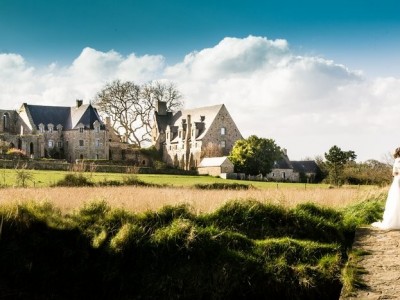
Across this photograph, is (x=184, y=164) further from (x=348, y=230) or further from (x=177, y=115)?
(x=348, y=230)

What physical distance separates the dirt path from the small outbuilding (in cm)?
4349

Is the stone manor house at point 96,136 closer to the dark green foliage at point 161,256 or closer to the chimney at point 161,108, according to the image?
the chimney at point 161,108

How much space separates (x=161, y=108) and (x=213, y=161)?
20256 mm

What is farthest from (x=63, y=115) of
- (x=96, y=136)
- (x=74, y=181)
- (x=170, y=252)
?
(x=170, y=252)

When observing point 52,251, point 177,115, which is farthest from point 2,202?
point 177,115

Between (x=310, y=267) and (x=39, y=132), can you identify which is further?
(x=39, y=132)

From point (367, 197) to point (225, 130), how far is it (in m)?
52.1

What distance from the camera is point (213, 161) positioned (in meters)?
60.7

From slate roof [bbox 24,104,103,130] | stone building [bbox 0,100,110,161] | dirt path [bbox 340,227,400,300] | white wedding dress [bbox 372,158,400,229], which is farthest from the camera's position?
slate roof [bbox 24,104,103,130]

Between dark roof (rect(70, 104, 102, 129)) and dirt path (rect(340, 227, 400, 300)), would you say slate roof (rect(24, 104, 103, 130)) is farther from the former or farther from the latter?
dirt path (rect(340, 227, 400, 300))

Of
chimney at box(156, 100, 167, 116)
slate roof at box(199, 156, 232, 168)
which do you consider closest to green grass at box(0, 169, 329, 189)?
slate roof at box(199, 156, 232, 168)

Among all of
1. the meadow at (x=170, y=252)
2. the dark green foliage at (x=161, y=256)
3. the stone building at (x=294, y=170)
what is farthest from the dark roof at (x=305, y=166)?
the dark green foliage at (x=161, y=256)

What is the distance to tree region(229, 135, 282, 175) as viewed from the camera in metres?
58.3

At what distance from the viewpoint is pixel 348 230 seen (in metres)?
13.6
